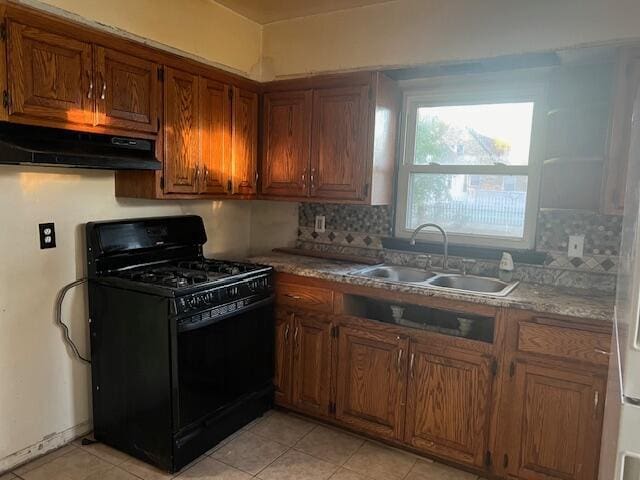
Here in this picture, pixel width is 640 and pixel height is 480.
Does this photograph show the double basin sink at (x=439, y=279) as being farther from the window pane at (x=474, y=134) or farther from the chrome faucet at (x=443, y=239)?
the window pane at (x=474, y=134)

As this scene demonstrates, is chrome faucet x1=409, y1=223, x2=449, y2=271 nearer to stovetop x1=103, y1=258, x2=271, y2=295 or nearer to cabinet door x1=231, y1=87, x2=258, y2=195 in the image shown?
stovetop x1=103, y1=258, x2=271, y2=295

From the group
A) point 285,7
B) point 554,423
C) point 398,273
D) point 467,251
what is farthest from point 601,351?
point 285,7

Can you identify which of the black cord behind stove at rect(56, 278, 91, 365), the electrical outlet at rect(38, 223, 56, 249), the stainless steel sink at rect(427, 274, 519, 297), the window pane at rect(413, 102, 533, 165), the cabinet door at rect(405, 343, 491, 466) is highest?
→ the window pane at rect(413, 102, 533, 165)

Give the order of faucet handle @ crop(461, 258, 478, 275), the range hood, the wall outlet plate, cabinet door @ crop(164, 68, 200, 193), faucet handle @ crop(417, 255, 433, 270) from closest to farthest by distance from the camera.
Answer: the range hood
cabinet door @ crop(164, 68, 200, 193)
faucet handle @ crop(461, 258, 478, 275)
faucet handle @ crop(417, 255, 433, 270)
the wall outlet plate

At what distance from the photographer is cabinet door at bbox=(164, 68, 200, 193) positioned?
2510 millimetres

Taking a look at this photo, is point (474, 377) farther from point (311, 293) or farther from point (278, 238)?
point (278, 238)

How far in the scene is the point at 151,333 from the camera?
87.6 inches

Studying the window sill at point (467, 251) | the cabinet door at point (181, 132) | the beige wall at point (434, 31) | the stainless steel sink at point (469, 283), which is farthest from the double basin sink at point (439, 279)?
the beige wall at point (434, 31)

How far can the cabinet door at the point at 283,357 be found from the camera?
282cm

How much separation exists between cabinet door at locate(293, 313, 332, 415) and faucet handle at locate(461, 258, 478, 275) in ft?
2.86

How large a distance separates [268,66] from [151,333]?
6.44 ft

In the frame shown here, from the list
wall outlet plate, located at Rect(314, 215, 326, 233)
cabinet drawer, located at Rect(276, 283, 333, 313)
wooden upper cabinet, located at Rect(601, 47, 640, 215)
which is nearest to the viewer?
wooden upper cabinet, located at Rect(601, 47, 640, 215)

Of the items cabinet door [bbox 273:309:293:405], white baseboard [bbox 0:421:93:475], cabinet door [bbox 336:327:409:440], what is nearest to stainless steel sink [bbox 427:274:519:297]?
cabinet door [bbox 336:327:409:440]

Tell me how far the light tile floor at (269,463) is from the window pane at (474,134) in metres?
1.75
